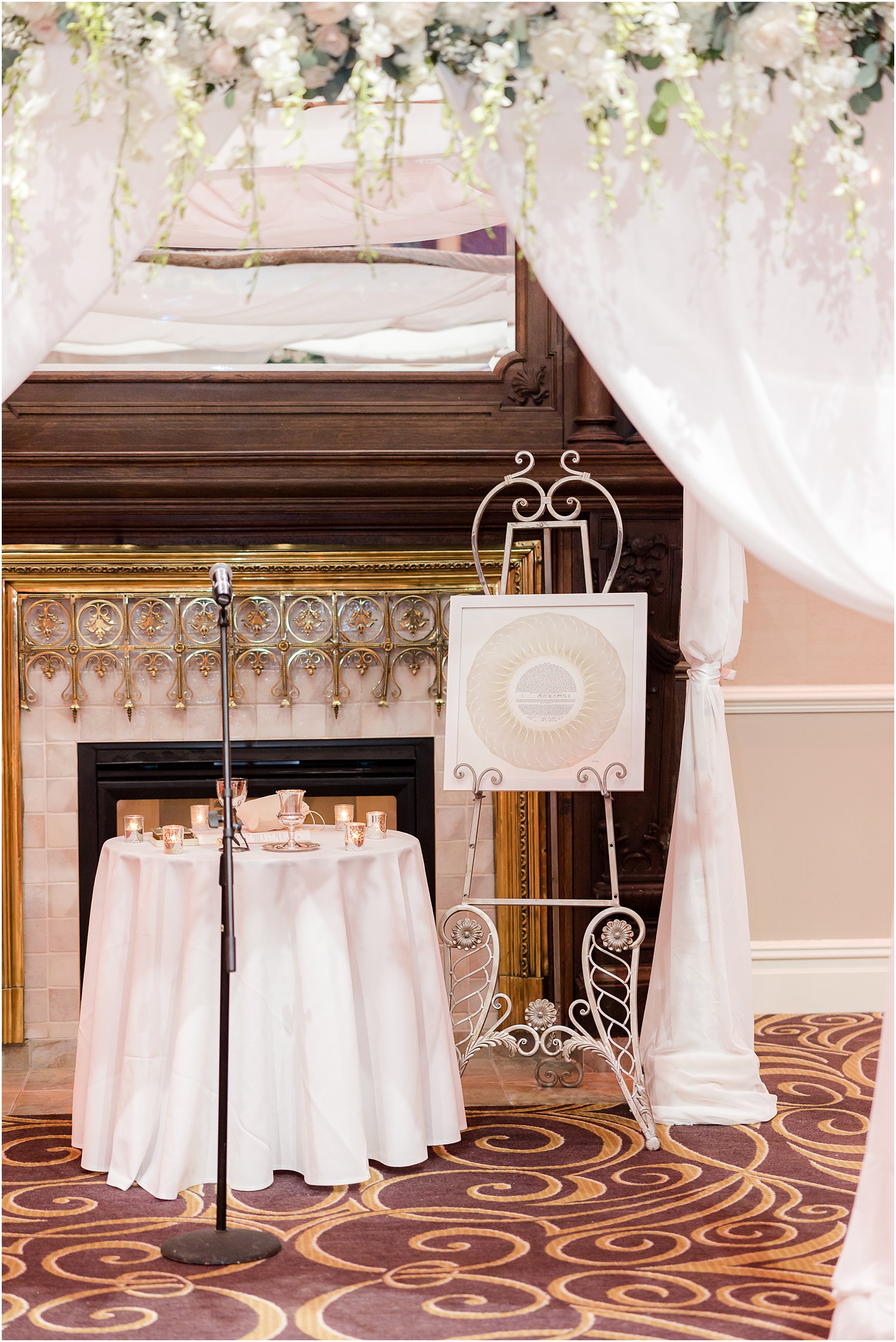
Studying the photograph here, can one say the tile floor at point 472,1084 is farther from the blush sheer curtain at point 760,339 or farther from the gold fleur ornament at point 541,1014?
the blush sheer curtain at point 760,339

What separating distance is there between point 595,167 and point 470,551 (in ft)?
8.44

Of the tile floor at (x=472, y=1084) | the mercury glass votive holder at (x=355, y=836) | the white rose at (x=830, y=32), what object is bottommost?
the tile floor at (x=472, y=1084)

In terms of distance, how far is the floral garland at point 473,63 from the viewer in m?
2.16

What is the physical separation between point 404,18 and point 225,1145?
2.24 meters

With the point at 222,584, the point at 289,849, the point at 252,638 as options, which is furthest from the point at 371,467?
the point at 222,584

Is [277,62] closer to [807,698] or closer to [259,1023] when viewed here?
[259,1023]

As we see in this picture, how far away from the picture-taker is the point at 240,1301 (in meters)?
2.65

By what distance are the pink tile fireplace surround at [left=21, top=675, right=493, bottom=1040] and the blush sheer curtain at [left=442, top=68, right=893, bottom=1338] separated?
255cm

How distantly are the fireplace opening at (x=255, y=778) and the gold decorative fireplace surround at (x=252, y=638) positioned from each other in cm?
15

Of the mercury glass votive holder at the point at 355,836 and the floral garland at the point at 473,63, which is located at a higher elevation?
the floral garland at the point at 473,63

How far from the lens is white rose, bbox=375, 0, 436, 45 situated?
2156 mm

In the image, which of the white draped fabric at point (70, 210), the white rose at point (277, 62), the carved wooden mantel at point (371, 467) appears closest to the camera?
the white rose at point (277, 62)

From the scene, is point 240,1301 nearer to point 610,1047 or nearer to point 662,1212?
point 662,1212

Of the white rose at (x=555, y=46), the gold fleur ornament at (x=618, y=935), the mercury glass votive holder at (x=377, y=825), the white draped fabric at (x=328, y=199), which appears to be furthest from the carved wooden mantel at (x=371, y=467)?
the white rose at (x=555, y=46)
